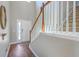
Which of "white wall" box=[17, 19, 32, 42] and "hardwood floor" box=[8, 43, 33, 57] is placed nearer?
"hardwood floor" box=[8, 43, 33, 57]

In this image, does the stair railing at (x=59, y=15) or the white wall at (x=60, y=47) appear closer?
the white wall at (x=60, y=47)

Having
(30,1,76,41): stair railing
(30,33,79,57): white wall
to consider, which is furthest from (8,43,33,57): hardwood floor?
(30,1,76,41): stair railing

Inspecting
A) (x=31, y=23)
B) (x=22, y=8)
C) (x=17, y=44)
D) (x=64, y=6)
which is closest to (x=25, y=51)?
(x=17, y=44)

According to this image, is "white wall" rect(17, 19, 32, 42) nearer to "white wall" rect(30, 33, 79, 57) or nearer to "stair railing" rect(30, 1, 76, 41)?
"stair railing" rect(30, 1, 76, 41)

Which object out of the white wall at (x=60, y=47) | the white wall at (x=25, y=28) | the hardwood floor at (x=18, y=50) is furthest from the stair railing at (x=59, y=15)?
the hardwood floor at (x=18, y=50)

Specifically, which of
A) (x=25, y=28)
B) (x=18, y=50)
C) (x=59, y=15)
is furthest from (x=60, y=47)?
(x=25, y=28)

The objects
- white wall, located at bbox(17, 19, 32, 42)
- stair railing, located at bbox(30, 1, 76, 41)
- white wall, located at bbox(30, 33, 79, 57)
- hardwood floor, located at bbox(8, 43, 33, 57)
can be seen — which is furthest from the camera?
white wall, located at bbox(17, 19, 32, 42)

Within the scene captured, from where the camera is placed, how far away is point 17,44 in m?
2.89

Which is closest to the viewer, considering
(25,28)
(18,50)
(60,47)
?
(60,47)

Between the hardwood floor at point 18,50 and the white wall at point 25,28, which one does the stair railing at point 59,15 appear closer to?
the white wall at point 25,28

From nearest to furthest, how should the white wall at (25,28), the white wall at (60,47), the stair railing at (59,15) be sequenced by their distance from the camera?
the white wall at (60,47), the stair railing at (59,15), the white wall at (25,28)

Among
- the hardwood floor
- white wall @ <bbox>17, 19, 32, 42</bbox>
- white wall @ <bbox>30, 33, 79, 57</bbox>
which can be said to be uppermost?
white wall @ <bbox>17, 19, 32, 42</bbox>

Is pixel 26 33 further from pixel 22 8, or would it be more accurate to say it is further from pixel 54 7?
pixel 54 7

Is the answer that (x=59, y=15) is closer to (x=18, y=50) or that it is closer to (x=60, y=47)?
(x=60, y=47)
